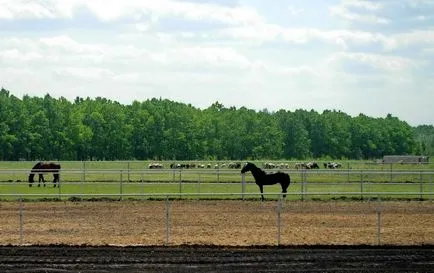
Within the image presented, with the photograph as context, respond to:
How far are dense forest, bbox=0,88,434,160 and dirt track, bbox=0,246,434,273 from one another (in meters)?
77.0

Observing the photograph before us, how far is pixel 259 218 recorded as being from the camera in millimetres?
29938

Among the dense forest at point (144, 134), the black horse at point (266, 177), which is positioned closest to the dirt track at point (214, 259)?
the black horse at point (266, 177)

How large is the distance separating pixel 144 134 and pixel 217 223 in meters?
86.2

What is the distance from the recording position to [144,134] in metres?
114

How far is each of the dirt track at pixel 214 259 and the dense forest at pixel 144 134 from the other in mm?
77016

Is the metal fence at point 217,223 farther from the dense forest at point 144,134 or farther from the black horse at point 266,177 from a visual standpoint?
the dense forest at point 144,134

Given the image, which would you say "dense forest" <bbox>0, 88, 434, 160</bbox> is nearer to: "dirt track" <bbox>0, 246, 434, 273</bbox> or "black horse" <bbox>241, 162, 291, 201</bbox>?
"black horse" <bbox>241, 162, 291, 201</bbox>

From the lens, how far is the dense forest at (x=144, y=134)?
331 feet

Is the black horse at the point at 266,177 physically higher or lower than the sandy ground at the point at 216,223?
higher

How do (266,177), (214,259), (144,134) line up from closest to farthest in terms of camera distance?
(214,259) → (266,177) → (144,134)

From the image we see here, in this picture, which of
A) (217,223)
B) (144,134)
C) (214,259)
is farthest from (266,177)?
(144,134)

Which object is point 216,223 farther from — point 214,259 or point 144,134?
point 144,134

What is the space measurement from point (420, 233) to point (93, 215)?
10.8m

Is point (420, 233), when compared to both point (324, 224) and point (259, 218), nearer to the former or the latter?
point (324, 224)
